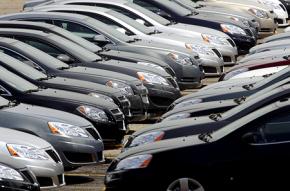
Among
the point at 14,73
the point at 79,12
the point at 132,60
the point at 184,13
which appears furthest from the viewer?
the point at 184,13

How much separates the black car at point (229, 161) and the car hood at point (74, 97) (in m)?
4.77

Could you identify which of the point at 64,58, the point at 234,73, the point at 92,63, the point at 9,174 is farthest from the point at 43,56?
the point at 9,174

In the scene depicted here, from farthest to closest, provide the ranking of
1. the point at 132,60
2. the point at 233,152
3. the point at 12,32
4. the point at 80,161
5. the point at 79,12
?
the point at 79,12 → the point at 132,60 → the point at 12,32 → the point at 80,161 → the point at 233,152

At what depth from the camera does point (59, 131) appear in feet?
50.6

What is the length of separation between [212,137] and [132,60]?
959 centimetres

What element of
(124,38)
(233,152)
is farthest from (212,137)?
(124,38)

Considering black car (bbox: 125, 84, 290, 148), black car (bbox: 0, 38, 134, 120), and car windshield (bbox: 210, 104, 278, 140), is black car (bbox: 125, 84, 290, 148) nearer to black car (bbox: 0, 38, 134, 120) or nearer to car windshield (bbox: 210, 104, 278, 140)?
car windshield (bbox: 210, 104, 278, 140)

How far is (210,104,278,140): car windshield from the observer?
40.1 feet

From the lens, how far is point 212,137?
12445mm

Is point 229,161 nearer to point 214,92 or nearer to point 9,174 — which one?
point 9,174

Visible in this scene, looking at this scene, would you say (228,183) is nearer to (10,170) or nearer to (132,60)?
(10,170)

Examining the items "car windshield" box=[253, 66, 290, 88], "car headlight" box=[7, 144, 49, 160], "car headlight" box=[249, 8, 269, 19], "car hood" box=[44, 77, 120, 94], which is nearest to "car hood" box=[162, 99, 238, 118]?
"car windshield" box=[253, 66, 290, 88]

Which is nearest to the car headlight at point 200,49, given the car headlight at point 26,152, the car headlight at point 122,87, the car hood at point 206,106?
the car headlight at point 122,87

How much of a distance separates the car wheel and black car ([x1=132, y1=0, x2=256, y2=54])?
15.7m
